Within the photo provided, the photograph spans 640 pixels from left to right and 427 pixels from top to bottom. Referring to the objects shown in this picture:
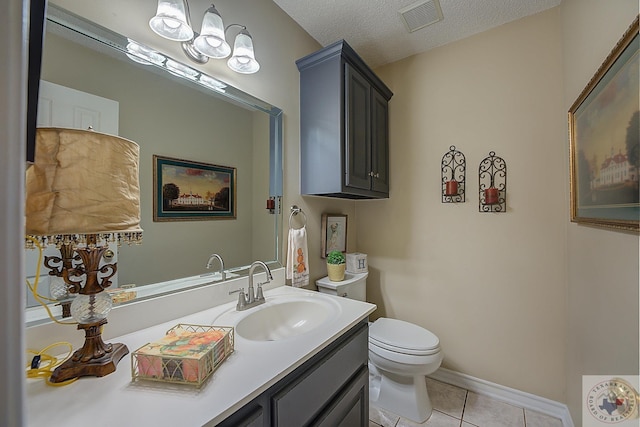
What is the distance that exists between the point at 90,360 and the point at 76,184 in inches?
18.8

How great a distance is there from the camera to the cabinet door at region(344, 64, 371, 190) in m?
1.61

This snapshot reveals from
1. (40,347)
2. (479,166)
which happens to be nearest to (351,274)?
(479,166)

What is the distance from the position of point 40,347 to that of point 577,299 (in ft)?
7.30

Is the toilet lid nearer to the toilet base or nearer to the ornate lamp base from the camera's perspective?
the toilet base

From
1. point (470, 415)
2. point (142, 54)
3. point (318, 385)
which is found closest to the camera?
point (318, 385)

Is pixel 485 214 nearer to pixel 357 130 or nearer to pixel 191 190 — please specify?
pixel 357 130

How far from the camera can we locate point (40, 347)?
0.76m

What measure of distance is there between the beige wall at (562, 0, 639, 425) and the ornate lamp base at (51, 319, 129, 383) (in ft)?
4.98

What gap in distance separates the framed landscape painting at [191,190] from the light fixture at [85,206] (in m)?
0.36

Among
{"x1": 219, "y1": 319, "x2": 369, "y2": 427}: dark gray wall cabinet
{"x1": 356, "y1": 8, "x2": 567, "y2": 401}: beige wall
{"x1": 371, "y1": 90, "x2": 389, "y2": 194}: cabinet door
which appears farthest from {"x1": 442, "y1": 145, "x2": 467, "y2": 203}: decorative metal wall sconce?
{"x1": 219, "y1": 319, "x2": 369, "y2": 427}: dark gray wall cabinet

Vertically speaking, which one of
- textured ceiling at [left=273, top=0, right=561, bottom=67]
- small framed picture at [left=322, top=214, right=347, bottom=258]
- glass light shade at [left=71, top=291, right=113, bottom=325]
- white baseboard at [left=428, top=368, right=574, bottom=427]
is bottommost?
white baseboard at [left=428, top=368, right=574, bottom=427]

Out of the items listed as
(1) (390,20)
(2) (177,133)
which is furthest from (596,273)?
(2) (177,133)

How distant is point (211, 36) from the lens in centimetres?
114

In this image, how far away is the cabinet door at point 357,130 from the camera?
1.61 m
